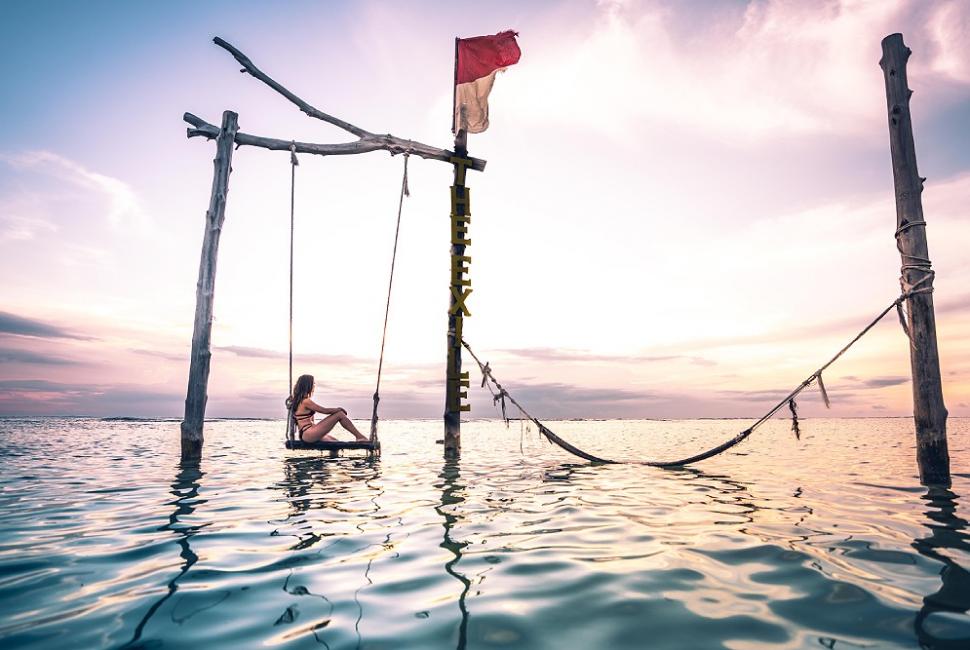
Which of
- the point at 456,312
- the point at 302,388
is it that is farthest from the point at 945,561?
the point at 302,388

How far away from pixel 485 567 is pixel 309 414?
7760 millimetres

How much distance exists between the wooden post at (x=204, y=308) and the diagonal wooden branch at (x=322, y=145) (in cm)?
49

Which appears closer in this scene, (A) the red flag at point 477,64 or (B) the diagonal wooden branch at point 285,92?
(B) the diagonal wooden branch at point 285,92

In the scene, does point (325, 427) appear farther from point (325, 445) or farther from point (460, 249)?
point (460, 249)

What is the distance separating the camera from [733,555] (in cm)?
373

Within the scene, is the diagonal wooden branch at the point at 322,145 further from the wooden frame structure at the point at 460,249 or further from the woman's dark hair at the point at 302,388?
the woman's dark hair at the point at 302,388

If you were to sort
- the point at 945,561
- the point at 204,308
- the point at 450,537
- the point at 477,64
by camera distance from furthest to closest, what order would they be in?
the point at 477,64 → the point at 204,308 → the point at 450,537 → the point at 945,561

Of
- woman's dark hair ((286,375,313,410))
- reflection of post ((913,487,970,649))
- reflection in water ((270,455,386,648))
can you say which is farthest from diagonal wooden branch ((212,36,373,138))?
reflection of post ((913,487,970,649))

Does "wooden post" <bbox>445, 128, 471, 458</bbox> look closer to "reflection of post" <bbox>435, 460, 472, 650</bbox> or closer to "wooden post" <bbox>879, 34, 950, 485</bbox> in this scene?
"reflection of post" <bbox>435, 460, 472, 650</bbox>

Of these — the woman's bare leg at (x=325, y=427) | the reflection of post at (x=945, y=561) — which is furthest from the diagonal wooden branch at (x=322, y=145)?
the reflection of post at (x=945, y=561)

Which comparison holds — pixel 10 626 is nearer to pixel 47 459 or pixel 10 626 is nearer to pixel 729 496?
pixel 729 496

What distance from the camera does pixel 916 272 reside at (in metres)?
6.74

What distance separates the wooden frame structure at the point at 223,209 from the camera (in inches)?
368

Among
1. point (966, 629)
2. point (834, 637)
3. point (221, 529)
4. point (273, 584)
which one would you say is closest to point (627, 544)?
point (834, 637)
